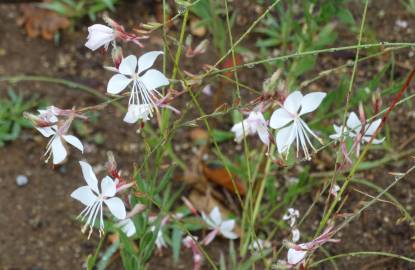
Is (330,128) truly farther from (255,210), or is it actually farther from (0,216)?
(0,216)

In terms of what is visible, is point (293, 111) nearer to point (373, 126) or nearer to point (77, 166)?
point (373, 126)

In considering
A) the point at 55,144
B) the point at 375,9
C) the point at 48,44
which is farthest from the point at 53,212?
the point at 375,9

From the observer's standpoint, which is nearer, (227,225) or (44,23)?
(227,225)

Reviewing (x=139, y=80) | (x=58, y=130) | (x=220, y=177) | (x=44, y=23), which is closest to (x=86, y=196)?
(x=58, y=130)

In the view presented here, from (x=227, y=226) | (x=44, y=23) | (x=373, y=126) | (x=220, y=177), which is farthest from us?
(x=44, y=23)

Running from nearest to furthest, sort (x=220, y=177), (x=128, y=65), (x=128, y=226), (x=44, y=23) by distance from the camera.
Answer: (x=128, y=65) < (x=128, y=226) < (x=220, y=177) < (x=44, y=23)

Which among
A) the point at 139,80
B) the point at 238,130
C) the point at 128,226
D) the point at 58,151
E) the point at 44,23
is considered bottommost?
the point at 128,226
